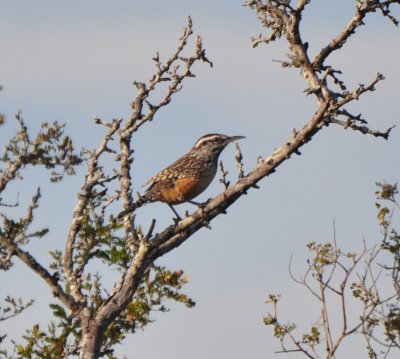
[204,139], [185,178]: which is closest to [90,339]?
[185,178]

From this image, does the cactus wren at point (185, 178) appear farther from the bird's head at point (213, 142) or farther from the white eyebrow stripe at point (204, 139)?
the white eyebrow stripe at point (204, 139)

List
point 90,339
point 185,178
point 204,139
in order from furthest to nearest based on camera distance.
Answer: point 204,139, point 185,178, point 90,339

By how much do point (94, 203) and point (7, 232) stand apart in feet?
3.29

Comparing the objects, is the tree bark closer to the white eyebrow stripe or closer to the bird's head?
the bird's head

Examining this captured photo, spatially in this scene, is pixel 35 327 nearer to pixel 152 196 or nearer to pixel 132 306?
pixel 132 306

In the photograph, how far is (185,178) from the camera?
450 inches

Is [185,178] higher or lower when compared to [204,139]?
lower

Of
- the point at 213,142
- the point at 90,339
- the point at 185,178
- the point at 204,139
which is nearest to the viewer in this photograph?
the point at 90,339

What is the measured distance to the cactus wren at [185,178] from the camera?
439 inches

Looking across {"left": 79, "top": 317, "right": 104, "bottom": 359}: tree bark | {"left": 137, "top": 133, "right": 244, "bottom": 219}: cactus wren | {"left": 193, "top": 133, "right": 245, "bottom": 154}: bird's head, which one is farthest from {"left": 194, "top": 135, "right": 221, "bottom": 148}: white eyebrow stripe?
{"left": 79, "top": 317, "right": 104, "bottom": 359}: tree bark

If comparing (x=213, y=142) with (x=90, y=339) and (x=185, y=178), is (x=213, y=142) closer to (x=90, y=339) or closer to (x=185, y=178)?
(x=185, y=178)

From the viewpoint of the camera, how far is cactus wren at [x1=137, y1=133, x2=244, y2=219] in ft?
36.6

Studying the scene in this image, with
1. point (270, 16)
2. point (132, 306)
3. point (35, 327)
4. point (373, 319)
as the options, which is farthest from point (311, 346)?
point (270, 16)

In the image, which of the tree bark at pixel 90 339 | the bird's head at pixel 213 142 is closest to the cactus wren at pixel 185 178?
the bird's head at pixel 213 142
